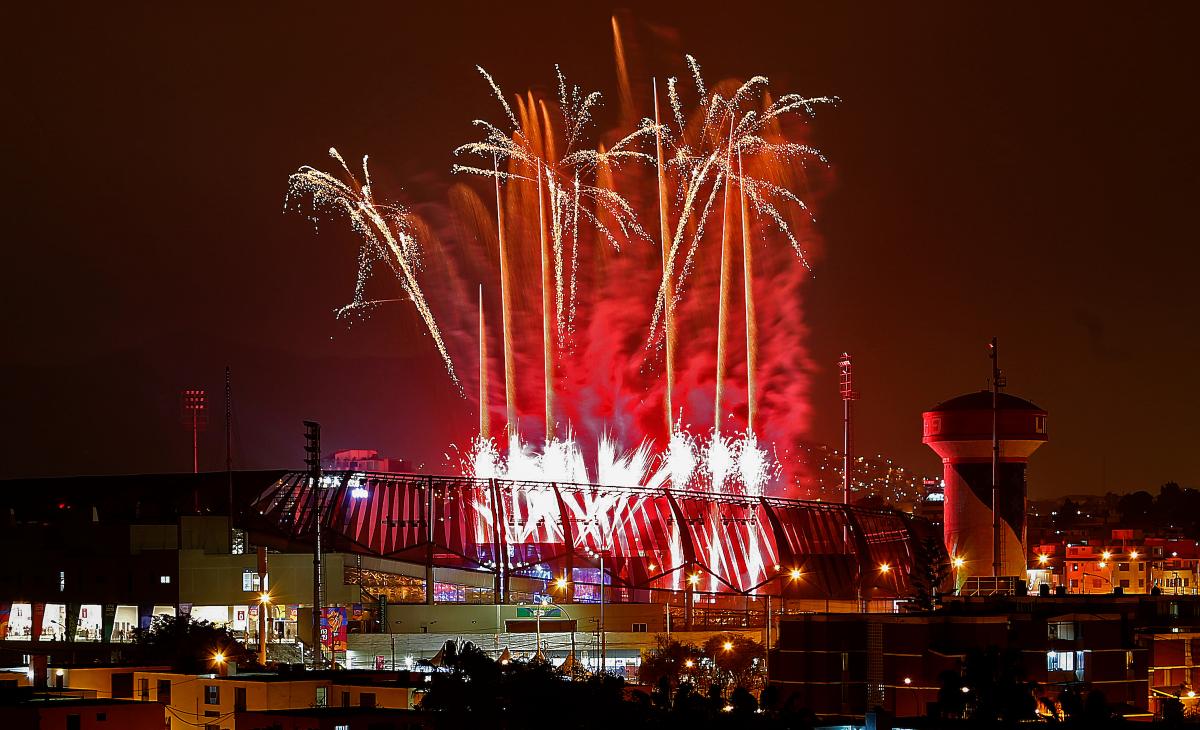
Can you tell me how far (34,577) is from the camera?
327 feet

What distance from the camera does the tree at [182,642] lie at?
259ft

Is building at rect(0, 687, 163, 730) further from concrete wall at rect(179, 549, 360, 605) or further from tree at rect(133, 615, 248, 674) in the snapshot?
concrete wall at rect(179, 549, 360, 605)

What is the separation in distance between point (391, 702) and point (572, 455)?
54323 millimetres

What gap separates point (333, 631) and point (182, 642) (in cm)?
979

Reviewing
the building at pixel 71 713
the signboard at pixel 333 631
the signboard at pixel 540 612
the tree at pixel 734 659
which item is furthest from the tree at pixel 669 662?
the building at pixel 71 713

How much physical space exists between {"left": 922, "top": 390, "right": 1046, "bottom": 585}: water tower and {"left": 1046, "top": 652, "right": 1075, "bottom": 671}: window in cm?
3629

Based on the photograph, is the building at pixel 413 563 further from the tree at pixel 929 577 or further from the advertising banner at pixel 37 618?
the tree at pixel 929 577

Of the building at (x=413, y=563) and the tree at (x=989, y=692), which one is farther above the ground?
the building at (x=413, y=563)

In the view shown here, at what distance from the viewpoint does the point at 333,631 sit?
9256cm

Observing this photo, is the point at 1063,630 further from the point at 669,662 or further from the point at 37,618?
the point at 37,618

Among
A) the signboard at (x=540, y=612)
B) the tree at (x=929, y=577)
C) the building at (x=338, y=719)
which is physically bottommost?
the building at (x=338, y=719)

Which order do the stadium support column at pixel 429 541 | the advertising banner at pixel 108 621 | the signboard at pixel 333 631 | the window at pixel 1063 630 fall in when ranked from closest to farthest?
the window at pixel 1063 630, the signboard at pixel 333 631, the advertising banner at pixel 108 621, the stadium support column at pixel 429 541

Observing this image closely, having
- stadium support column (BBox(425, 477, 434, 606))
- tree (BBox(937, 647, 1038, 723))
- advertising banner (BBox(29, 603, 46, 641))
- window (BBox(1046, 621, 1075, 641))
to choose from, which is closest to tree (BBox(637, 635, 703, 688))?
stadium support column (BBox(425, 477, 434, 606))

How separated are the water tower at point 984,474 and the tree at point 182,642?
3986 cm
